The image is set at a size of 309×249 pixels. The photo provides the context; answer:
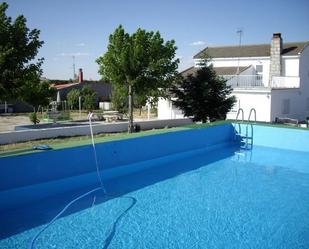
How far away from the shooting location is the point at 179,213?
9.05 m

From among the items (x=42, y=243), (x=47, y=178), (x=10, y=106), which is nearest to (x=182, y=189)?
(x=47, y=178)

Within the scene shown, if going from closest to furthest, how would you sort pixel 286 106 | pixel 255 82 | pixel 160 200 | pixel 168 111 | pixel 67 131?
pixel 160 200
pixel 67 131
pixel 286 106
pixel 255 82
pixel 168 111

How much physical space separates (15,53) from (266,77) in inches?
1048

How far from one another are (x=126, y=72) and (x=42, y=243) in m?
14.9

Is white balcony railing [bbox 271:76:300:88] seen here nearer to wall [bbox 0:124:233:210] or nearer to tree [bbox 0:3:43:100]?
wall [bbox 0:124:233:210]

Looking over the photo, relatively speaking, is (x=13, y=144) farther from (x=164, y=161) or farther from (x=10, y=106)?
(x=10, y=106)

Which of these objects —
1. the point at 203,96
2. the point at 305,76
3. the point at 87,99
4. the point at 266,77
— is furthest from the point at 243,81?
the point at 87,99

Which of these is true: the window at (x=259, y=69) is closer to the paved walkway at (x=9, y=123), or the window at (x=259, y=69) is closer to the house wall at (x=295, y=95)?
the house wall at (x=295, y=95)

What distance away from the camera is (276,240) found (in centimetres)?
757

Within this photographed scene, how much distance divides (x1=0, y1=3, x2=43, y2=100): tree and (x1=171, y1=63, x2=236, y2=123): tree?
37.7 feet

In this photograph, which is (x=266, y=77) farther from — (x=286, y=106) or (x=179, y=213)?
(x=179, y=213)

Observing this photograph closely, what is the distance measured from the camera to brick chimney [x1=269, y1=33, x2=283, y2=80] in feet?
105

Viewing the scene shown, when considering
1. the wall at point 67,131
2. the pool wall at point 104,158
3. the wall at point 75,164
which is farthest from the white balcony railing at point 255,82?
the wall at point 75,164

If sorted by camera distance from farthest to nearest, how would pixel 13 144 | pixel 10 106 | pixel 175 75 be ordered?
pixel 10 106 < pixel 175 75 < pixel 13 144
